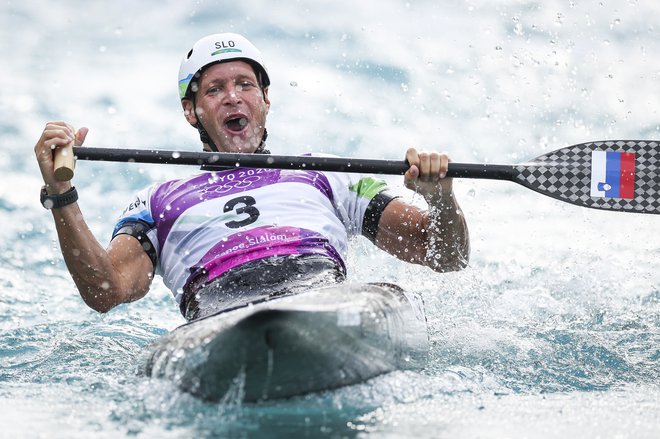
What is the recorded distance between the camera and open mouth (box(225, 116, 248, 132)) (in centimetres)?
435

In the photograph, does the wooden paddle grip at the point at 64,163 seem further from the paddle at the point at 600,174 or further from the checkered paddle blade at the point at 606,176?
the checkered paddle blade at the point at 606,176

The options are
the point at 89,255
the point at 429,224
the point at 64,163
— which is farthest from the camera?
the point at 429,224

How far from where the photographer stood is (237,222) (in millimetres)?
3705

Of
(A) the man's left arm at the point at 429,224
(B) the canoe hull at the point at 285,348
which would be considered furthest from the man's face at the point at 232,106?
(B) the canoe hull at the point at 285,348

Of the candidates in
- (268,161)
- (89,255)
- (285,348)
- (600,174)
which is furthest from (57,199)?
(600,174)

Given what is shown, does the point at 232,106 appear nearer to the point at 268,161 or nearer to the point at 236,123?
the point at 236,123

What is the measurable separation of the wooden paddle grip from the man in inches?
1.0

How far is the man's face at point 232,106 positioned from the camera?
4.34m

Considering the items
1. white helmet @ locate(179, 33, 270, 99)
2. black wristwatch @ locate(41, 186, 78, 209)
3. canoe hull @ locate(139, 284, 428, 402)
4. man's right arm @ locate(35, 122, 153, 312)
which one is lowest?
canoe hull @ locate(139, 284, 428, 402)

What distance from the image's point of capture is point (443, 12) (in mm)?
11070

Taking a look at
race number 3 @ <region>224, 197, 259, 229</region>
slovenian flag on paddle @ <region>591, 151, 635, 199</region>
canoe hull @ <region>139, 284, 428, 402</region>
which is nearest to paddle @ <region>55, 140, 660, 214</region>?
slovenian flag on paddle @ <region>591, 151, 635, 199</region>

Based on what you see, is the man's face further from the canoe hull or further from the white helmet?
the canoe hull

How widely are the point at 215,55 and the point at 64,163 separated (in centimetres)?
145

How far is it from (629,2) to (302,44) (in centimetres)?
430
